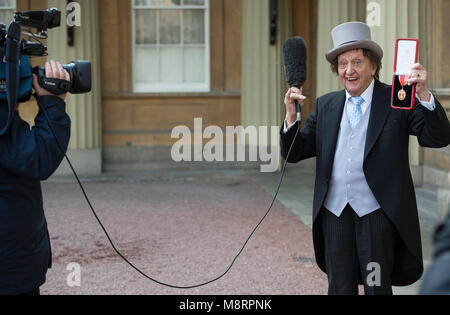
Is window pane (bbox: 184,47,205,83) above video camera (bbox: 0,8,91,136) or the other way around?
above

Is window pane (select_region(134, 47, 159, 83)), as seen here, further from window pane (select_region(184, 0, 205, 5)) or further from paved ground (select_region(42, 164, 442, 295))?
paved ground (select_region(42, 164, 442, 295))

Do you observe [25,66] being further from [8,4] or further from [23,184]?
[8,4]

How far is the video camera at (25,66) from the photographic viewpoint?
2688 mm

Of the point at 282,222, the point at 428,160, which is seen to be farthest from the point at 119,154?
the point at 428,160

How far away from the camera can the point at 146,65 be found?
11.9 metres

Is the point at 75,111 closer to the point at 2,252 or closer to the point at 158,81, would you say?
the point at 158,81

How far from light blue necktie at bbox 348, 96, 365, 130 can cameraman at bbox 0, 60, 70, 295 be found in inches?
56.2

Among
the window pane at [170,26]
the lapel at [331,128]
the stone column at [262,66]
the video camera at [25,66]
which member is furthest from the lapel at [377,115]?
the window pane at [170,26]

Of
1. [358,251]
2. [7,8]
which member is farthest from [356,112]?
[7,8]

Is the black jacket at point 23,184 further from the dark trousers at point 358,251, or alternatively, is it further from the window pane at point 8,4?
the window pane at point 8,4

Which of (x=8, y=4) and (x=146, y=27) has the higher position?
(x=8, y=4)

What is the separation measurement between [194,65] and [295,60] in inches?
351

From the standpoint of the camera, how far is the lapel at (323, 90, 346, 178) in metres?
3.30

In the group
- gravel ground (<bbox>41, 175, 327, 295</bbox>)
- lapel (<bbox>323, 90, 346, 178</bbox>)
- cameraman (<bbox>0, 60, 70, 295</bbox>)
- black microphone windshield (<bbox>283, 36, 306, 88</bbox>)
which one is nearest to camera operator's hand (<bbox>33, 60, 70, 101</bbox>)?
cameraman (<bbox>0, 60, 70, 295</bbox>)
